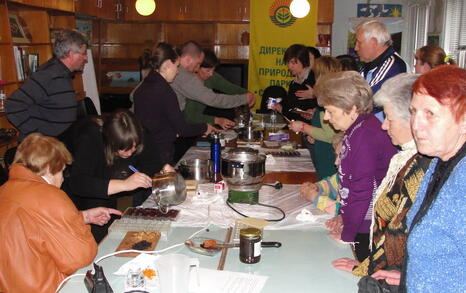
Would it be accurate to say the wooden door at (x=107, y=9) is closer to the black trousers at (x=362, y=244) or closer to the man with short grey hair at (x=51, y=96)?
the man with short grey hair at (x=51, y=96)

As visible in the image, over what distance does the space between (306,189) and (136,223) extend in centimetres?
92

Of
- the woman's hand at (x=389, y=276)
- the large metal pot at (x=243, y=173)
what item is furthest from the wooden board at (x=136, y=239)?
the woman's hand at (x=389, y=276)

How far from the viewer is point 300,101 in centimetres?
493

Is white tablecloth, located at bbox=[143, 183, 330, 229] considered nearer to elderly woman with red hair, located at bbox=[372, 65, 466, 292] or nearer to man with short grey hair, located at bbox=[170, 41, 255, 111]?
elderly woman with red hair, located at bbox=[372, 65, 466, 292]

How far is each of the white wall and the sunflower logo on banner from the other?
3.56 ft

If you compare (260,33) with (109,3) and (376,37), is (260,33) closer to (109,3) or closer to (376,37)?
(109,3)

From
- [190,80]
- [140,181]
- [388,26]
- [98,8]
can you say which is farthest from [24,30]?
[388,26]

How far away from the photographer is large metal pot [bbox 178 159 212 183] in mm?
2793

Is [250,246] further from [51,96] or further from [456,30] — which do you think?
[456,30]

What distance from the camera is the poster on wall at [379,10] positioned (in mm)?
8055

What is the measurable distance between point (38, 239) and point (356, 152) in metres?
1.31

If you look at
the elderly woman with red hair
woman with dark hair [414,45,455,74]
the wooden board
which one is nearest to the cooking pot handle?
the wooden board

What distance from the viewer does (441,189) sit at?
1.29m

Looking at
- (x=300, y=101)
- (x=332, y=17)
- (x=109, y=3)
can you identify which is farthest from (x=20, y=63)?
(x=332, y=17)
